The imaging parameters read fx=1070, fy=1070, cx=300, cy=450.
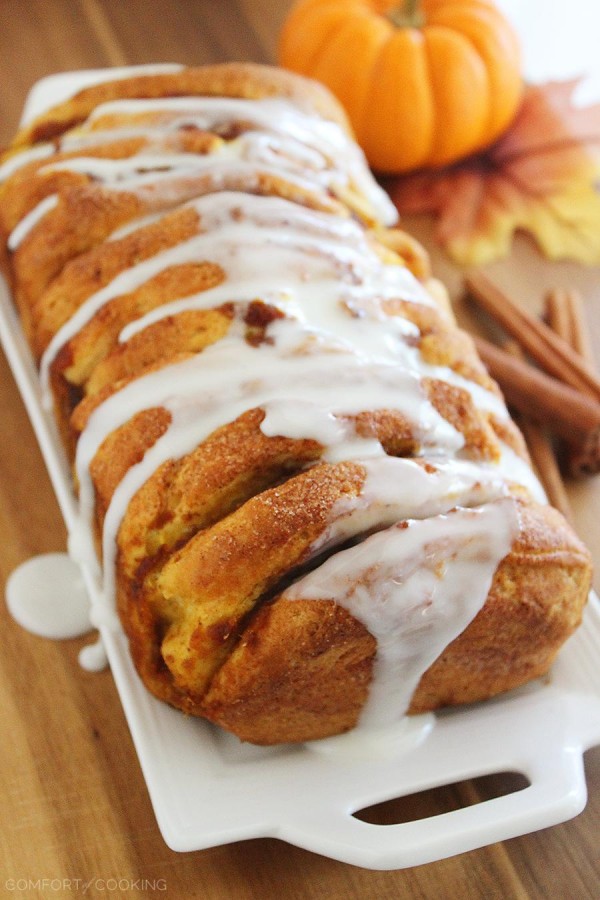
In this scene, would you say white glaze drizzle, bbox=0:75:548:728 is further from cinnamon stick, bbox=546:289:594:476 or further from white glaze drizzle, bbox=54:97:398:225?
cinnamon stick, bbox=546:289:594:476

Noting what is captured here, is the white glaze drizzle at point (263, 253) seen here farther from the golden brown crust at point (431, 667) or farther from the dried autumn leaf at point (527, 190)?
the dried autumn leaf at point (527, 190)

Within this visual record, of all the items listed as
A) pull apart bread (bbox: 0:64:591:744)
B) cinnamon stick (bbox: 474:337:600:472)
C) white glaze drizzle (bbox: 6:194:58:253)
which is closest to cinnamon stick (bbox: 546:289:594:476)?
cinnamon stick (bbox: 474:337:600:472)

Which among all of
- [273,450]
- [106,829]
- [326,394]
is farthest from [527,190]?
[106,829]

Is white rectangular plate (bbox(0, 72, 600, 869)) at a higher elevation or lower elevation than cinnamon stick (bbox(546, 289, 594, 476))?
higher

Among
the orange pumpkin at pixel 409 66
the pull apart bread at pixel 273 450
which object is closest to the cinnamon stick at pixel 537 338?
the orange pumpkin at pixel 409 66

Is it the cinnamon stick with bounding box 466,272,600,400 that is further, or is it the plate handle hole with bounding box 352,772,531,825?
the cinnamon stick with bounding box 466,272,600,400

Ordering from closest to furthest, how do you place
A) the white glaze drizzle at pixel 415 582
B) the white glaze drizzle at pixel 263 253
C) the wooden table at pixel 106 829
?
1. the white glaze drizzle at pixel 415 582
2. the wooden table at pixel 106 829
3. the white glaze drizzle at pixel 263 253

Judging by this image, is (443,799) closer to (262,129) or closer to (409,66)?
(262,129)
